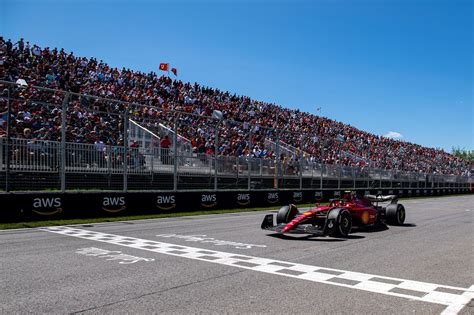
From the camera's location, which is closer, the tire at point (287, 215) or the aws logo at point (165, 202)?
the tire at point (287, 215)

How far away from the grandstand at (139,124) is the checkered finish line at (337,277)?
5774mm

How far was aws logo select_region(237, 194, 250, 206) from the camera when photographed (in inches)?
774

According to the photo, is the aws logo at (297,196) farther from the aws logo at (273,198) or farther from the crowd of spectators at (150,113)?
the crowd of spectators at (150,113)

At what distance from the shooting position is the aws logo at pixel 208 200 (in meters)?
17.8

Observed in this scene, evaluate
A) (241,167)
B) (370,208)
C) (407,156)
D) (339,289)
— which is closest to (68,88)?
(241,167)

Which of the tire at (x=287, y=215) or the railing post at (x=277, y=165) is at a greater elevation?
the railing post at (x=277, y=165)

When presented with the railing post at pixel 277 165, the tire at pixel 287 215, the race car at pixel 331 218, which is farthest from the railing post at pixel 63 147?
the railing post at pixel 277 165

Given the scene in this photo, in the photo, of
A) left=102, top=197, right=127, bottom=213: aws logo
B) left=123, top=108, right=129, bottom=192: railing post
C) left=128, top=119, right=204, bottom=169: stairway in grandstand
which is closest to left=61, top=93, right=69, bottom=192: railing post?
left=102, top=197, right=127, bottom=213: aws logo

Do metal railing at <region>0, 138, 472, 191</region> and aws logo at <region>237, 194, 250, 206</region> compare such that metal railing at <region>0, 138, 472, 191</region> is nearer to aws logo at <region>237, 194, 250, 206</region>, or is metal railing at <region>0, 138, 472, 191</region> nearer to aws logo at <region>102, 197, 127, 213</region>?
aws logo at <region>102, 197, 127, 213</region>

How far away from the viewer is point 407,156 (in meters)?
39.4

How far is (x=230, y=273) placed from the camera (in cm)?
632

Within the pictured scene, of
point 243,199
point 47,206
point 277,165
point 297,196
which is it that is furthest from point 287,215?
point 297,196

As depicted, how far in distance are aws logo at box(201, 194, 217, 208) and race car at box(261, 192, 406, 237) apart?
7.04 meters

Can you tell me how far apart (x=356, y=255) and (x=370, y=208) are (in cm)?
377
